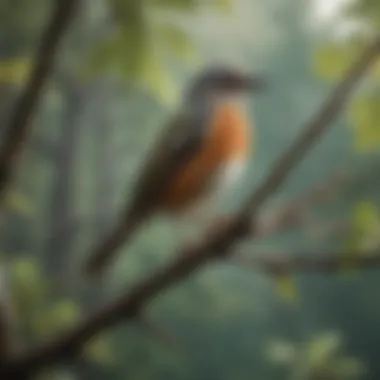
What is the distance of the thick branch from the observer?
1210 mm

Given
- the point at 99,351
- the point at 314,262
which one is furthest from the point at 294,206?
the point at 99,351

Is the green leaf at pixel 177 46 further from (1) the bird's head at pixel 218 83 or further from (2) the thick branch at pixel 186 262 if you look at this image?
(2) the thick branch at pixel 186 262

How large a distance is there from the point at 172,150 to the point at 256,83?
0.41 feet

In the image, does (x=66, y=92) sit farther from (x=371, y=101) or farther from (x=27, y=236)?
(x=371, y=101)

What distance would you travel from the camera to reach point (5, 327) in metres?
1.21

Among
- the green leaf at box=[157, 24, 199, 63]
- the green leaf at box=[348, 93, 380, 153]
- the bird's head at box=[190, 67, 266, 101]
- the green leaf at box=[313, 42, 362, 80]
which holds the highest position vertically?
the green leaf at box=[157, 24, 199, 63]

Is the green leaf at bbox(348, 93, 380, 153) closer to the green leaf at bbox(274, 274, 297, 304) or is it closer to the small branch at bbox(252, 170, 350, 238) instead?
the small branch at bbox(252, 170, 350, 238)

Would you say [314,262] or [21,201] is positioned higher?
[21,201]

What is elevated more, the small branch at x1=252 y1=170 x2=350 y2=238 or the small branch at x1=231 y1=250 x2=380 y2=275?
the small branch at x1=252 y1=170 x2=350 y2=238

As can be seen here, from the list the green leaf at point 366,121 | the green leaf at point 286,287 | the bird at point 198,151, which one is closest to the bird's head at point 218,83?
the bird at point 198,151

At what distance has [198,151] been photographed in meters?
1.20

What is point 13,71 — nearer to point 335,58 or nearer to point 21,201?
point 21,201

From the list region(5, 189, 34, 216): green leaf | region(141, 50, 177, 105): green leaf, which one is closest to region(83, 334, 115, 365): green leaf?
region(5, 189, 34, 216): green leaf

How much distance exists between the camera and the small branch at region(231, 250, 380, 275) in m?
1.22
